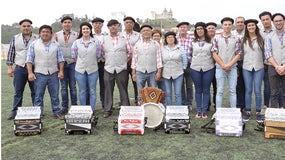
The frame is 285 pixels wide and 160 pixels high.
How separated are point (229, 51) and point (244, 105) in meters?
1.37

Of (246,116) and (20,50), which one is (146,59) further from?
(20,50)

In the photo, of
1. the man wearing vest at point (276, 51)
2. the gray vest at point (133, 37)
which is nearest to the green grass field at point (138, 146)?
the man wearing vest at point (276, 51)

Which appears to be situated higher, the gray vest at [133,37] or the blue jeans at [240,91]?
the gray vest at [133,37]

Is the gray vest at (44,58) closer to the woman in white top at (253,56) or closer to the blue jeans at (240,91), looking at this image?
the woman in white top at (253,56)

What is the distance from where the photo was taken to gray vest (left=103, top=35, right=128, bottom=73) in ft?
19.0

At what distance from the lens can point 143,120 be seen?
4.82 meters

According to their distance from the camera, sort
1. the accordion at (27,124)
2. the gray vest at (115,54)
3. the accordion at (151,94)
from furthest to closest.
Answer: the gray vest at (115,54), the accordion at (151,94), the accordion at (27,124)

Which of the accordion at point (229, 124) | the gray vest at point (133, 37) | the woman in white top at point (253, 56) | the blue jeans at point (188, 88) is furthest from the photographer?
the blue jeans at point (188, 88)

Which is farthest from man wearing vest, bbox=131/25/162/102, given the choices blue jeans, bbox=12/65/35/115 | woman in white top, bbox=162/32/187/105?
blue jeans, bbox=12/65/35/115

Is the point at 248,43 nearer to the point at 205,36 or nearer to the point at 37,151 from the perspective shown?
the point at 205,36

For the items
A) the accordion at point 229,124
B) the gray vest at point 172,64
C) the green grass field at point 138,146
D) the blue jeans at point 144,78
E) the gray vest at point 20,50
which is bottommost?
the green grass field at point 138,146

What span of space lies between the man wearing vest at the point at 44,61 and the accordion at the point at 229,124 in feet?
9.37

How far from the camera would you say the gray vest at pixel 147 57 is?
5.70m

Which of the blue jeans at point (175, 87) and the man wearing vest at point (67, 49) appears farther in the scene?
the man wearing vest at point (67, 49)
